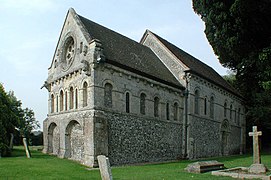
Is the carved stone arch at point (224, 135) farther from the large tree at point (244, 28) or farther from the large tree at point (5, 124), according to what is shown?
the large tree at point (5, 124)

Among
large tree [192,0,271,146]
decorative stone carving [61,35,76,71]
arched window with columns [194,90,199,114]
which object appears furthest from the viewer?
arched window with columns [194,90,199,114]

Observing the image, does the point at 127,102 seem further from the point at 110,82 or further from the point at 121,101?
the point at 110,82

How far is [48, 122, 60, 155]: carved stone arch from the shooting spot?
2277 centimetres

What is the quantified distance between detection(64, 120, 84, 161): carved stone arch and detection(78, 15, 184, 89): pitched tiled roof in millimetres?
5065

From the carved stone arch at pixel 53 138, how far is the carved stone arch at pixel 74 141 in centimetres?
203

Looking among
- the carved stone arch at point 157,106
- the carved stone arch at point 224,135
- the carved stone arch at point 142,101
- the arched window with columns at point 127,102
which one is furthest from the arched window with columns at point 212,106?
the arched window with columns at point 127,102

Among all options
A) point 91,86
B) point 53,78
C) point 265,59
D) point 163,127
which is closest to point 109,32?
point 53,78

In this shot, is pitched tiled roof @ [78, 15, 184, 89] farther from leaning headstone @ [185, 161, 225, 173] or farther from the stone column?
leaning headstone @ [185, 161, 225, 173]

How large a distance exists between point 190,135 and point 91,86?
11614 mm

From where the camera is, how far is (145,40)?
31859 millimetres

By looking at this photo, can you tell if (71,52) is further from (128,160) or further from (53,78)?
(128,160)

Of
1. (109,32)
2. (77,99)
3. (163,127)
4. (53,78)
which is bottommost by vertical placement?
(163,127)

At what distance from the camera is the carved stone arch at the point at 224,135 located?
33.3m

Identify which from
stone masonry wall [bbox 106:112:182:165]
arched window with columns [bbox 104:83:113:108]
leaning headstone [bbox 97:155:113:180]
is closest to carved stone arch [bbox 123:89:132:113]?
stone masonry wall [bbox 106:112:182:165]
